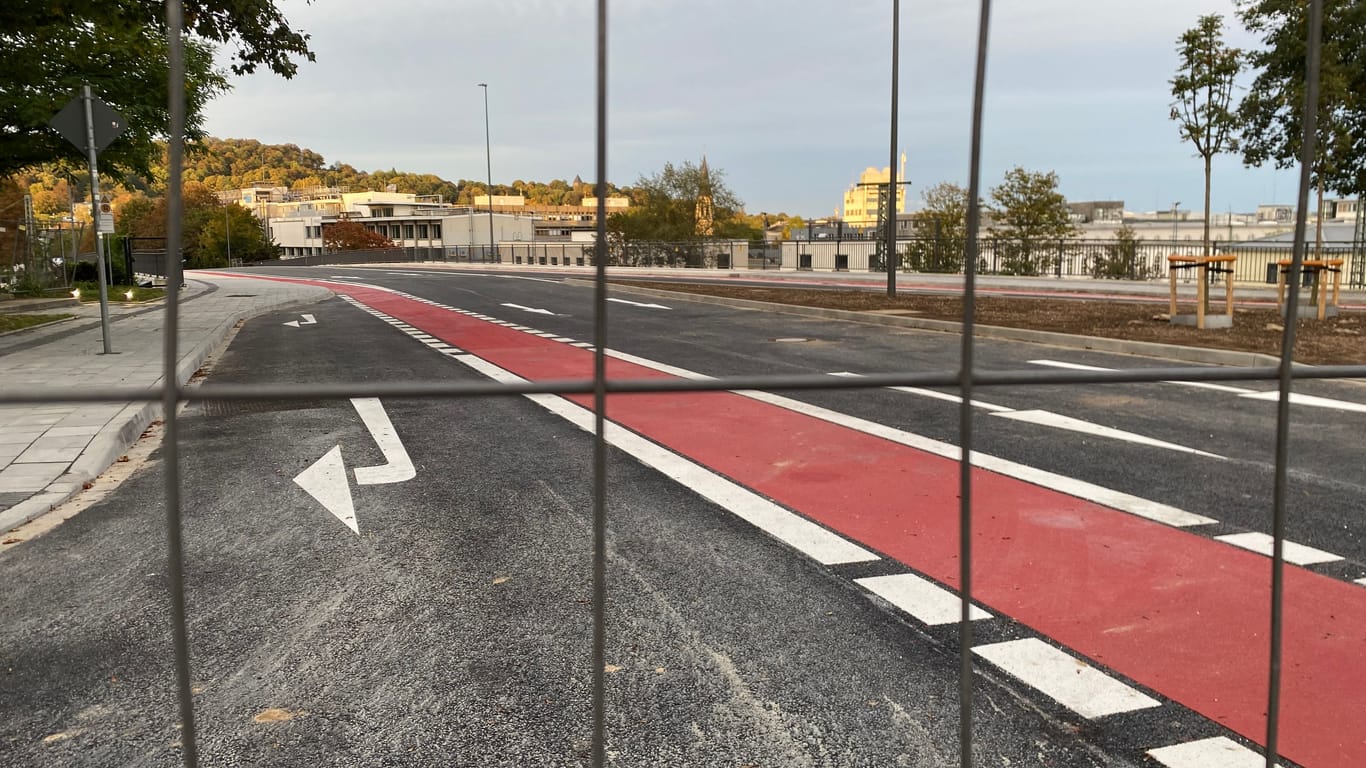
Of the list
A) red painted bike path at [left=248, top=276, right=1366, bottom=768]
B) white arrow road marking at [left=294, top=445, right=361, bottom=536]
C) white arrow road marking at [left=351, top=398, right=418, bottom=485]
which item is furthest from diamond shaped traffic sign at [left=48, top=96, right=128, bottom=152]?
red painted bike path at [left=248, top=276, right=1366, bottom=768]

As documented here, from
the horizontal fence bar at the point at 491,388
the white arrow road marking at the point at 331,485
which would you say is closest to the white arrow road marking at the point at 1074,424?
the white arrow road marking at the point at 331,485

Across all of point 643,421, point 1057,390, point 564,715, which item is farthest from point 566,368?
point 564,715

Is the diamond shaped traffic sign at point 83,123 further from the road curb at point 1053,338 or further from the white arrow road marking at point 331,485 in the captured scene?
the road curb at point 1053,338

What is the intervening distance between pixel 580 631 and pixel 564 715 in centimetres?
68

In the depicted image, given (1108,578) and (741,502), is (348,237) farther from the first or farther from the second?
(1108,578)

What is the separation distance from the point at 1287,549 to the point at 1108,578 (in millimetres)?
1105

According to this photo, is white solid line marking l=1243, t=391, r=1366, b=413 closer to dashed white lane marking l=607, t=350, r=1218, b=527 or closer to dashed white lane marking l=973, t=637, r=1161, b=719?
dashed white lane marking l=607, t=350, r=1218, b=527

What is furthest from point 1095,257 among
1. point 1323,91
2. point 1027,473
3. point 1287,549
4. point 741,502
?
point 741,502

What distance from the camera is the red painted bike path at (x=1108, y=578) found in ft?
10.2

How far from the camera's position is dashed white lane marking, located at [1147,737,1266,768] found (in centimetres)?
264

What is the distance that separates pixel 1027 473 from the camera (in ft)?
20.0

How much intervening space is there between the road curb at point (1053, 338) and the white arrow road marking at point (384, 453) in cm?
502

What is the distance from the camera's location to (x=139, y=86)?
55.8 ft

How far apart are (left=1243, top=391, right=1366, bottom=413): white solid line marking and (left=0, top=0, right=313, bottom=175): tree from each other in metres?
12.6
